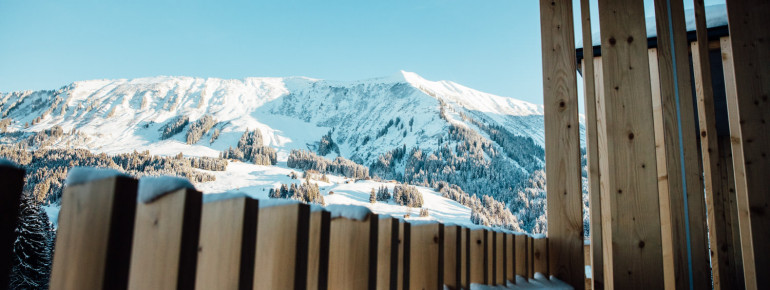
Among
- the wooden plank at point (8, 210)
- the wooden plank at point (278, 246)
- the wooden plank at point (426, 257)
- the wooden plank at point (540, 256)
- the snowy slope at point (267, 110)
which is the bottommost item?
the wooden plank at point (540, 256)

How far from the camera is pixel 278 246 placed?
0.57m

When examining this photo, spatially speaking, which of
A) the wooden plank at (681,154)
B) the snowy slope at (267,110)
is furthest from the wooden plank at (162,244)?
the snowy slope at (267,110)

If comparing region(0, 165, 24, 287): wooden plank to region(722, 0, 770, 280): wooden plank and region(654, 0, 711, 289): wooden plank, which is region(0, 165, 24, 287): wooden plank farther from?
region(722, 0, 770, 280): wooden plank

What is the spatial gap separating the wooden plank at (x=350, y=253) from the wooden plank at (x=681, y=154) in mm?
1398

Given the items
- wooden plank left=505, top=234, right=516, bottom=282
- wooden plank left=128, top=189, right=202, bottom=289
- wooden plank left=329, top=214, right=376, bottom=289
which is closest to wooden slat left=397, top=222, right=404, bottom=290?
wooden plank left=329, top=214, right=376, bottom=289

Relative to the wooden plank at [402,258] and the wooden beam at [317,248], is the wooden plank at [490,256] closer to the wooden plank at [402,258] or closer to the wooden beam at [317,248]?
the wooden plank at [402,258]

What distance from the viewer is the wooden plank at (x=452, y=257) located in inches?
44.6

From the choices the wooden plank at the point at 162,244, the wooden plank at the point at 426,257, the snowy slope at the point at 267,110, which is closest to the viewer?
the wooden plank at the point at 162,244

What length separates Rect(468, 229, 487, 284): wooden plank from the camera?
4.22 feet

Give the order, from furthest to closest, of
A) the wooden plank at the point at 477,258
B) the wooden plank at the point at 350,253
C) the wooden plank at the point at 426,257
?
1. the wooden plank at the point at 477,258
2. the wooden plank at the point at 426,257
3. the wooden plank at the point at 350,253

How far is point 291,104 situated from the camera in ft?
458

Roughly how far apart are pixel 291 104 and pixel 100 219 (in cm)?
14352

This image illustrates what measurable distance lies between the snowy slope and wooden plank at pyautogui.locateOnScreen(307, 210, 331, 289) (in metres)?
88.6

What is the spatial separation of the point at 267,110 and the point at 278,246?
432ft
